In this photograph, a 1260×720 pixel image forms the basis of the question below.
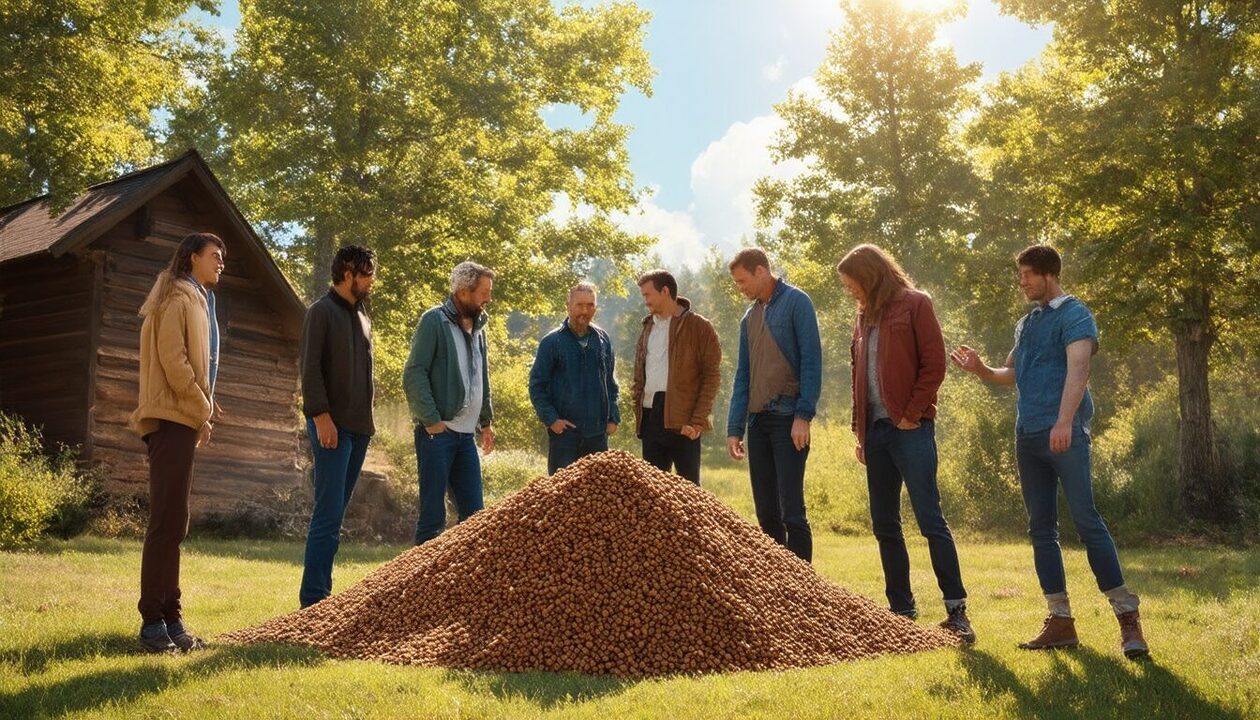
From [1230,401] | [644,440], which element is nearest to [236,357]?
[644,440]

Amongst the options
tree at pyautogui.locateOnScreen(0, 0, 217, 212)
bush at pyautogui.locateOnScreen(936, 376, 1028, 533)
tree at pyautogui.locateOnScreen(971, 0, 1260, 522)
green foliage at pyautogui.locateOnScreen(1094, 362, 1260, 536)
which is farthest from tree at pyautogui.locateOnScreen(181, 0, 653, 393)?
green foliage at pyautogui.locateOnScreen(1094, 362, 1260, 536)

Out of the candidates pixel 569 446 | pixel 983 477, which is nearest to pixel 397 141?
pixel 983 477

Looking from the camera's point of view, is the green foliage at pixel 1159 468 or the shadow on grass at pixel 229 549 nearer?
the shadow on grass at pixel 229 549

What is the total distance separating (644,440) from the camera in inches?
344

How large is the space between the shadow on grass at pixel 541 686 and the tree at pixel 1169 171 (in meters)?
13.5

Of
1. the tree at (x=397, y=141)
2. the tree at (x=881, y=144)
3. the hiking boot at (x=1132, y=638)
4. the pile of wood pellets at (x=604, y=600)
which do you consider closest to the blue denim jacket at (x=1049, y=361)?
the hiking boot at (x=1132, y=638)

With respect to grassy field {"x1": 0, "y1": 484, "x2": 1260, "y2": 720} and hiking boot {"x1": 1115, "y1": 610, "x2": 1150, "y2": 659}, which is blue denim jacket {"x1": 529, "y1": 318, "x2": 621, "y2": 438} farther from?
hiking boot {"x1": 1115, "y1": 610, "x2": 1150, "y2": 659}

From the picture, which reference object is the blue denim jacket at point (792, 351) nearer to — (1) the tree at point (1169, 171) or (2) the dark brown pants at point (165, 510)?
(2) the dark brown pants at point (165, 510)

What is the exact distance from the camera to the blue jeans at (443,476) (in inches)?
306

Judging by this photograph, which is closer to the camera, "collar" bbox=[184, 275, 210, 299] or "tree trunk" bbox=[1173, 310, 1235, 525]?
"collar" bbox=[184, 275, 210, 299]

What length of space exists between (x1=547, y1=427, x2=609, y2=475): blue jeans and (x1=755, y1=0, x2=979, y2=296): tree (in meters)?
19.7

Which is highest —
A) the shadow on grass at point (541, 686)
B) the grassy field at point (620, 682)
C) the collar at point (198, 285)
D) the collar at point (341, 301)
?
the collar at point (341, 301)

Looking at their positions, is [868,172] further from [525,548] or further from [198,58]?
[525,548]

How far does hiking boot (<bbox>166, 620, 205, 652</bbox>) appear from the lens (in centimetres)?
603
